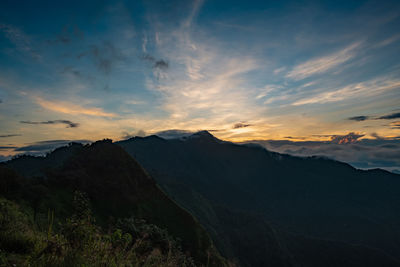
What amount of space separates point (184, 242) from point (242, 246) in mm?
128416

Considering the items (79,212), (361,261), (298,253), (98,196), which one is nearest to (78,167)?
(98,196)

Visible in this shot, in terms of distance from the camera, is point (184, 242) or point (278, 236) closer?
point (184, 242)

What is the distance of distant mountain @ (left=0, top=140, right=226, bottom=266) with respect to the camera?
32.6 m

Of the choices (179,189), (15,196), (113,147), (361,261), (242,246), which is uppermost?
(113,147)

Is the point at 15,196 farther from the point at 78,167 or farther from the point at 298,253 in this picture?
the point at 298,253

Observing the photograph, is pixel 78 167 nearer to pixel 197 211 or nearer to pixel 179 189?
pixel 197 211

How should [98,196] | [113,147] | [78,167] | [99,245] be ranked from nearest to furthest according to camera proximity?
1. [99,245]
2. [98,196]
3. [78,167]
4. [113,147]

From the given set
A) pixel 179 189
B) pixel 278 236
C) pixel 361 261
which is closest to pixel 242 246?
pixel 278 236

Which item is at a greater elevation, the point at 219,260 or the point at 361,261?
the point at 219,260

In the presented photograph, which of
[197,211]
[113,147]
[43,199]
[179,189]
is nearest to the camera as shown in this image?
[43,199]

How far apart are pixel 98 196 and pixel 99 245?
39282 mm

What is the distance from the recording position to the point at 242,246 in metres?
157

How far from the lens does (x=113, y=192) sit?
140ft

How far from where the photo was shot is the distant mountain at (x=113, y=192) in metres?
32.6
